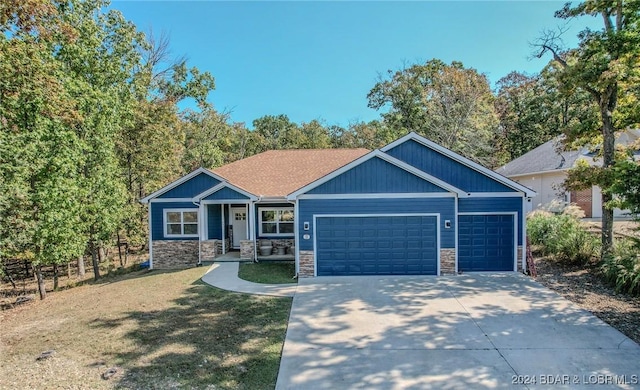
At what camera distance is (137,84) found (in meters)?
19.6

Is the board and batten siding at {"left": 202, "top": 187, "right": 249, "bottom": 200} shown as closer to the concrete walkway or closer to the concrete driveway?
the concrete walkway

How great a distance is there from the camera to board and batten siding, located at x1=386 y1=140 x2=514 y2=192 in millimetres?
12195

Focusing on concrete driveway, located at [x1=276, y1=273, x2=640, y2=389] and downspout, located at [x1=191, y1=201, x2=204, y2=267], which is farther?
downspout, located at [x1=191, y1=201, x2=204, y2=267]

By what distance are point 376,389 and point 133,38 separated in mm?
23979

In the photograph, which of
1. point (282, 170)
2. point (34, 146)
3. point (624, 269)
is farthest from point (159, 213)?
point (624, 269)

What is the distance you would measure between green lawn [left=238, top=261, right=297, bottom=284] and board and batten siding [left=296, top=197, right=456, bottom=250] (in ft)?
4.08

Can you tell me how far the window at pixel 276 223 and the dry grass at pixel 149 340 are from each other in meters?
5.07

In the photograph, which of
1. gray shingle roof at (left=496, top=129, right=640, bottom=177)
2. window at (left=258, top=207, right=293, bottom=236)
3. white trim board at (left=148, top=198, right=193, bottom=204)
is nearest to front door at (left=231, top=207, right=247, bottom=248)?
window at (left=258, top=207, right=293, bottom=236)

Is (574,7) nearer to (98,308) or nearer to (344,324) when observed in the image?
(344,324)

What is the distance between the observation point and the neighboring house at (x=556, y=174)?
2116 cm

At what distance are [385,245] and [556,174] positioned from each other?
17.4m

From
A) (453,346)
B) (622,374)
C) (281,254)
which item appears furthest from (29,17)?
(622,374)

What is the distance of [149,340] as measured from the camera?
698 cm

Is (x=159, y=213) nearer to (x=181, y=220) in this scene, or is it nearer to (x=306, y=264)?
(x=181, y=220)
